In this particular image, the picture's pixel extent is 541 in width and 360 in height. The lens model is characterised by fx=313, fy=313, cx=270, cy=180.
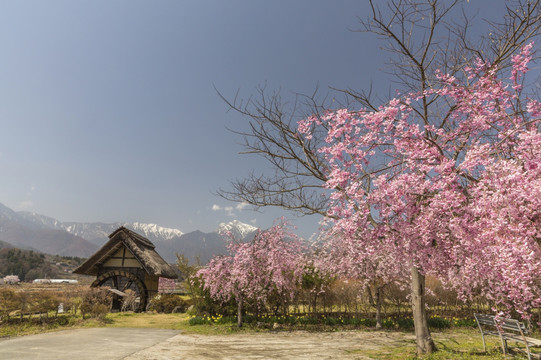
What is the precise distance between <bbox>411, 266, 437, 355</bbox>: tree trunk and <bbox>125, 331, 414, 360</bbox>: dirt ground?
4.85 ft

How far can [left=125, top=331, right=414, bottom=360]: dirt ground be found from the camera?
757 cm

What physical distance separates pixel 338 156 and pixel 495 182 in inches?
140

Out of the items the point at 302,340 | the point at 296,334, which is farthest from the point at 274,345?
the point at 296,334

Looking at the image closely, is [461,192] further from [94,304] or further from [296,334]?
[94,304]

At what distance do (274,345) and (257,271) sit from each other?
3.80 meters

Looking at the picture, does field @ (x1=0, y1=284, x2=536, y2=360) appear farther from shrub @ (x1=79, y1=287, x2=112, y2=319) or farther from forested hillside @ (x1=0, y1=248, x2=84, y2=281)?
forested hillside @ (x1=0, y1=248, x2=84, y2=281)

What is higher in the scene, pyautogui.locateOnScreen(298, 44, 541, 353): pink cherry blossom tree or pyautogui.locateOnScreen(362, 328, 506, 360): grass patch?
pyautogui.locateOnScreen(298, 44, 541, 353): pink cherry blossom tree

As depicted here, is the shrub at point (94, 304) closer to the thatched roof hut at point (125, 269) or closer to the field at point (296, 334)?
the field at point (296, 334)

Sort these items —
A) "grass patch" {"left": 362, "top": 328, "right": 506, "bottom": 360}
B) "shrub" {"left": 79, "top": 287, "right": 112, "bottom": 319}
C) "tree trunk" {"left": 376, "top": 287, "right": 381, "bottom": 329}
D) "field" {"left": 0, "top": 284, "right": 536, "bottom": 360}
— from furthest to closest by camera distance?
"shrub" {"left": 79, "top": 287, "right": 112, "bottom": 319} < "tree trunk" {"left": 376, "top": 287, "right": 381, "bottom": 329} < "field" {"left": 0, "top": 284, "right": 536, "bottom": 360} < "grass patch" {"left": 362, "top": 328, "right": 506, "bottom": 360}

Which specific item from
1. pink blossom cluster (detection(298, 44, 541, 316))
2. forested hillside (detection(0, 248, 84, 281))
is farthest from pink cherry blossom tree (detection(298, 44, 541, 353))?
forested hillside (detection(0, 248, 84, 281))

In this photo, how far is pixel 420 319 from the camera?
8.00 metres

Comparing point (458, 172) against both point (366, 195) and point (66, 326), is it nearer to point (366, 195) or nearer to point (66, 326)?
point (366, 195)

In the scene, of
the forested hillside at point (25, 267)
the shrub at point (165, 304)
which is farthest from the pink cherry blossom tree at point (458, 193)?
the forested hillside at point (25, 267)

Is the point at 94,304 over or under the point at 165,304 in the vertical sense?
over
